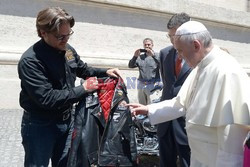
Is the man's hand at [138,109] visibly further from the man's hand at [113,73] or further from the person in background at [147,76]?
the person in background at [147,76]

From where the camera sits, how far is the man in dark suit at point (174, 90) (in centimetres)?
309

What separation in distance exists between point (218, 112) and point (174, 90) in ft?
4.22

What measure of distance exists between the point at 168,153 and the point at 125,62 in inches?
283

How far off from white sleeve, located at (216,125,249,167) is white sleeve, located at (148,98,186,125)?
2.26 ft

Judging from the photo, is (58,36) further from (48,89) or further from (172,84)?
(172,84)

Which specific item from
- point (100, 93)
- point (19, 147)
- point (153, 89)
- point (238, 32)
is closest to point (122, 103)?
point (100, 93)

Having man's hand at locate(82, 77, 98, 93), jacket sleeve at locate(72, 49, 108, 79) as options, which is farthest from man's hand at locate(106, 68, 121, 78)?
man's hand at locate(82, 77, 98, 93)

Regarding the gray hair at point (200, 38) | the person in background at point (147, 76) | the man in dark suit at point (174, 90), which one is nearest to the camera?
the gray hair at point (200, 38)

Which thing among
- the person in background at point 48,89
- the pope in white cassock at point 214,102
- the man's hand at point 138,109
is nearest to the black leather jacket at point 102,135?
the man's hand at point 138,109

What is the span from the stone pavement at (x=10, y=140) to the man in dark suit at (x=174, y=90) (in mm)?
2314

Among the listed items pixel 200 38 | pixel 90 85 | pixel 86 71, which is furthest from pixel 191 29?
pixel 86 71

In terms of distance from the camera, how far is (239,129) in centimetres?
183

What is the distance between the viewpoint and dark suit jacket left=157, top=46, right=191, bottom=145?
3.14 meters

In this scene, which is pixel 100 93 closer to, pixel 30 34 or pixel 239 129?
pixel 239 129
